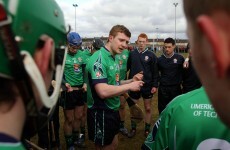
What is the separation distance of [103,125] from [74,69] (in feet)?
9.85

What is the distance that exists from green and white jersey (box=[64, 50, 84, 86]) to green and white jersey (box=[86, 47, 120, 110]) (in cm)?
271

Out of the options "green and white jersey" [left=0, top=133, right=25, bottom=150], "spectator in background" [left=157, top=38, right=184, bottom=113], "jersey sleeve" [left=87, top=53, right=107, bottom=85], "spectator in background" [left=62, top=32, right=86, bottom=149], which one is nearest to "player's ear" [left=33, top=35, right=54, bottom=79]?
"green and white jersey" [left=0, top=133, right=25, bottom=150]

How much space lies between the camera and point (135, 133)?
300 inches

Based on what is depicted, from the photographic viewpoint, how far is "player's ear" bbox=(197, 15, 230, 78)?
71cm

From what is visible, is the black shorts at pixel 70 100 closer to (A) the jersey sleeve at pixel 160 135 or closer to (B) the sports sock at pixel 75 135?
(B) the sports sock at pixel 75 135

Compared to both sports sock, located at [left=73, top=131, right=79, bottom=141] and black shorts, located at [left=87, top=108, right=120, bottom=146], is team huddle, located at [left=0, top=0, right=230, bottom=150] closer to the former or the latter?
black shorts, located at [left=87, top=108, right=120, bottom=146]

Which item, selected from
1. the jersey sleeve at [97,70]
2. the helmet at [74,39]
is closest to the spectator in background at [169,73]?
the helmet at [74,39]

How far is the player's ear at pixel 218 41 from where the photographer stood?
0.71m

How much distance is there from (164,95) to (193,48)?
744cm

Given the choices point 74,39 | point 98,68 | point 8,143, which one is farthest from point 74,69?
point 8,143

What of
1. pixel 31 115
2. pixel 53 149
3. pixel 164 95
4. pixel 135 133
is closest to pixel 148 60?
pixel 164 95

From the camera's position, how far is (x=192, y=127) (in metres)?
1.62

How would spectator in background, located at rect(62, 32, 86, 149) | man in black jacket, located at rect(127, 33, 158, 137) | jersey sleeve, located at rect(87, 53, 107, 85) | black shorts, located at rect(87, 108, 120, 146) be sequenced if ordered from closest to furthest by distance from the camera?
jersey sleeve, located at rect(87, 53, 107, 85)
black shorts, located at rect(87, 108, 120, 146)
spectator in background, located at rect(62, 32, 86, 149)
man in black jacket, located at rect(127, 33, 158, 137)

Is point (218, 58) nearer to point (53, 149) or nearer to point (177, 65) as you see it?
point (53, 149)
